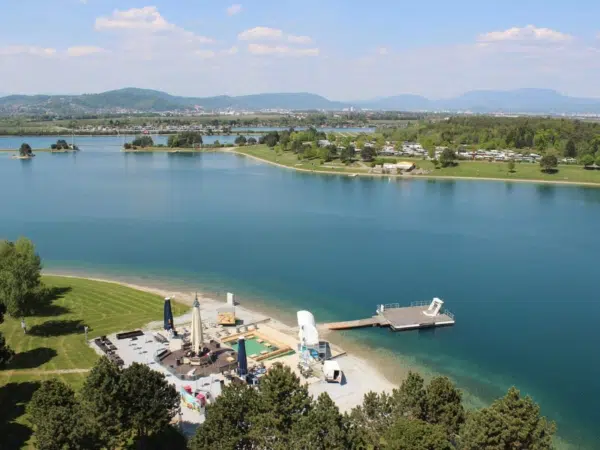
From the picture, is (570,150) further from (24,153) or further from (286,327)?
(24,153)

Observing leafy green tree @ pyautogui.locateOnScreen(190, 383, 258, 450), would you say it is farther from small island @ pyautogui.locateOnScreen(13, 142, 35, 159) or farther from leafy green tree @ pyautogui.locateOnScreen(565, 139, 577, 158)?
small island @ pyautogui.locateOnScreen(13, 142, 35, 159)

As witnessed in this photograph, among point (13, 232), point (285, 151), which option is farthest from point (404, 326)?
point (285, 151)

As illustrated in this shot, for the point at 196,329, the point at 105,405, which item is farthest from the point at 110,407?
the point at 196,329

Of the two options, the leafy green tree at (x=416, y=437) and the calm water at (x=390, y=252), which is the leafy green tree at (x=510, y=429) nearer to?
the leafy green tree at (x=416, y=437)

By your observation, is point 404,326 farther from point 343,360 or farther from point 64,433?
point 64,433

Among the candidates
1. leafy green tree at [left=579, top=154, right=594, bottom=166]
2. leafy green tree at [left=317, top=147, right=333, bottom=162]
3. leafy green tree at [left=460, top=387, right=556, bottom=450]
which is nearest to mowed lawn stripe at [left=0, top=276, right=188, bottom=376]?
leafy green tree at [left=460, top=387, right=556, bottom=450]
